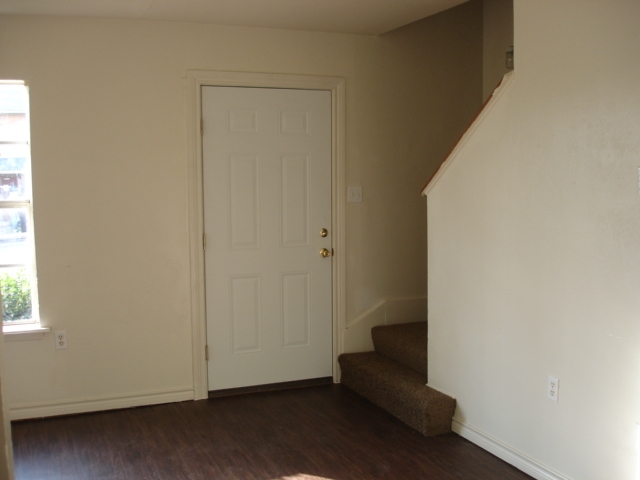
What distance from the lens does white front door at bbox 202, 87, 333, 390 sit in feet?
13.3

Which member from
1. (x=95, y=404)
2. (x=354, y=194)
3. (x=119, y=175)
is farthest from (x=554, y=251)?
(x=95, y=404)

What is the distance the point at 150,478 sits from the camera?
299 centimetres

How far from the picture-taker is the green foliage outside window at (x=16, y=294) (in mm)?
3773

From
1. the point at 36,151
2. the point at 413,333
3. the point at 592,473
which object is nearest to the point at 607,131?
the point at 592,473

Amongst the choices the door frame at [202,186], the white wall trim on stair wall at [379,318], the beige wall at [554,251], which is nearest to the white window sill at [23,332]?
the door frame at [202,186]

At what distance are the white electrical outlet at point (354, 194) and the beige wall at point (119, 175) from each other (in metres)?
0.04

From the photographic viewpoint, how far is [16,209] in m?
3.76

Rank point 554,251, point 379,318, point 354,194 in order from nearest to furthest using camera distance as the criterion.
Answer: point 554,251 → point 354,194 → point 379,318

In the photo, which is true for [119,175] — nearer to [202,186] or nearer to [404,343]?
[202,186]

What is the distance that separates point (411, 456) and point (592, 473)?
873 mm

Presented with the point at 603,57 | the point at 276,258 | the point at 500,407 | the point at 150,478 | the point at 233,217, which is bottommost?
the point at 150,478

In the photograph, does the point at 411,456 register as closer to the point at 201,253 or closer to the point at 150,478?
the point at 150,478

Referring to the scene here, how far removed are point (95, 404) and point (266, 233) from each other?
1.44 m

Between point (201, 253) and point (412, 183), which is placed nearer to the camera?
point (201, 253)
